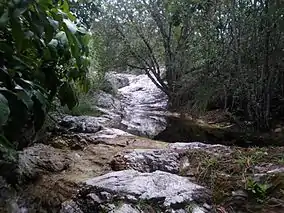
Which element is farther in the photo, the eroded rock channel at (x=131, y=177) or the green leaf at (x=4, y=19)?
the eroded rock channel at (x=131, y=177)

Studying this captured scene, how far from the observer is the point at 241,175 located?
6.47 ft

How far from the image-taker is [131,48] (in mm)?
7562

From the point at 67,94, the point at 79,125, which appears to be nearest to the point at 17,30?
the point at 67,94

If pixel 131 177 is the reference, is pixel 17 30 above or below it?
above

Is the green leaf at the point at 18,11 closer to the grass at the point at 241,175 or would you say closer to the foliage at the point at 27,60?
the foliage at the point at 27,60

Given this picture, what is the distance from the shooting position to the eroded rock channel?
1.75 meters

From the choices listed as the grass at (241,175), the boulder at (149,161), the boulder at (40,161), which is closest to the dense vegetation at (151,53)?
the boulder at (40,161)

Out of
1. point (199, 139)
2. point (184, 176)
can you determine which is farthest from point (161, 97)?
point (184, 176)

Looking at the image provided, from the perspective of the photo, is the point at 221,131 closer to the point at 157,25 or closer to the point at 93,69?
the point at 157,25

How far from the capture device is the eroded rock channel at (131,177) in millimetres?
1752

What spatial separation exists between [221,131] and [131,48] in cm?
345

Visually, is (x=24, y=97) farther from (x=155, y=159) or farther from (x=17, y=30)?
(x=155, y=159)

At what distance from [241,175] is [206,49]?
12.7 feet

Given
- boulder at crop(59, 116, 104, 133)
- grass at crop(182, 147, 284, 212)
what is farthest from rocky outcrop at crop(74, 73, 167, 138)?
grass at crop(182, 147, 284, 212)
